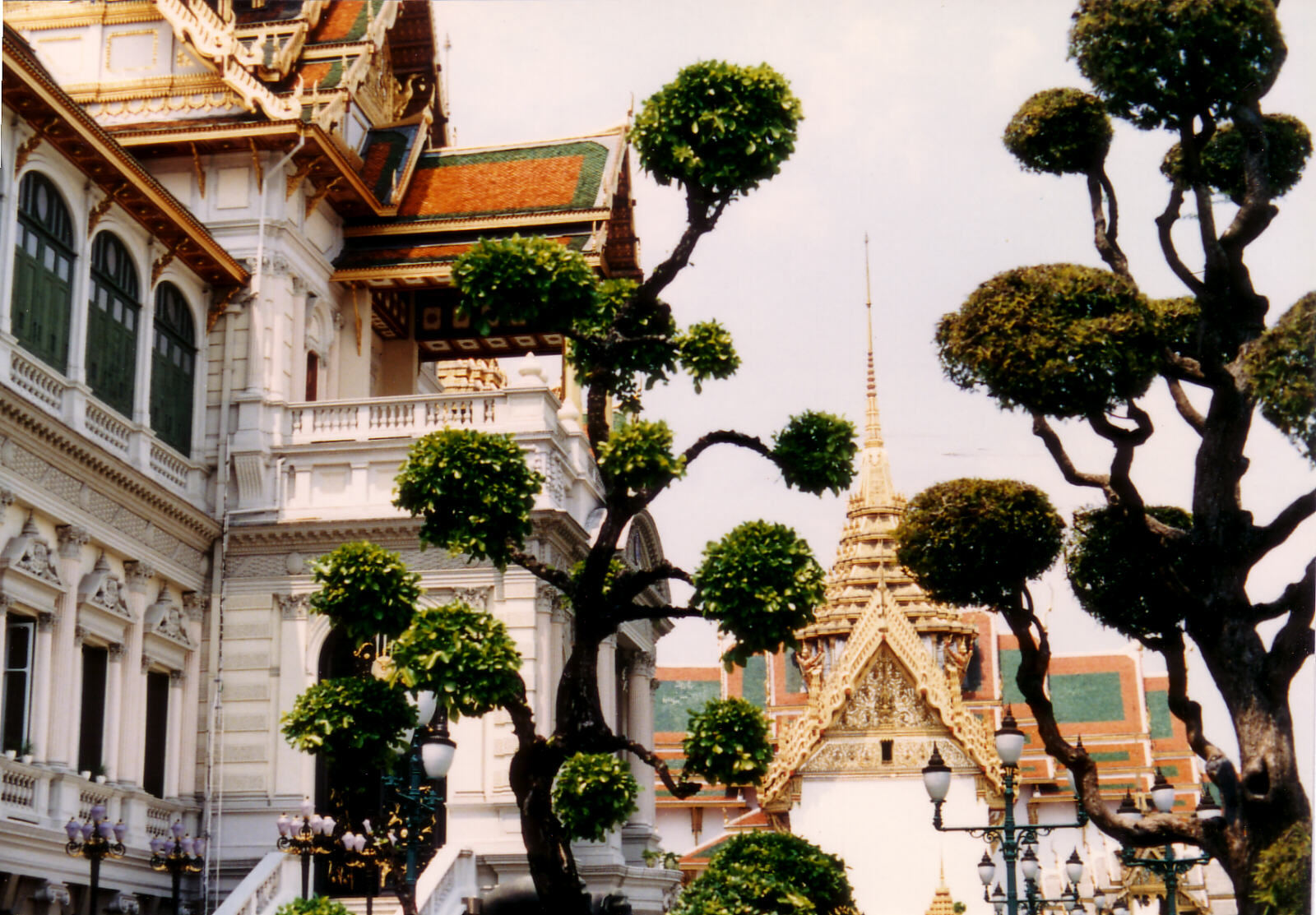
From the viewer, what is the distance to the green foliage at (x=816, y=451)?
16266 millimetres

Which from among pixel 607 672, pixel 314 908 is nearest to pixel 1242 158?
pixel 314 908

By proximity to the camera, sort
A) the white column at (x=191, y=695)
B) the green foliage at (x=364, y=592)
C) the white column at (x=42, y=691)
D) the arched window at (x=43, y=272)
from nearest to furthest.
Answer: the green foliage at (x=364, y=592) → the white column at (x=42, y=691) → the arched window at (x=43, y=272) → the white column at (x=191, y=695)

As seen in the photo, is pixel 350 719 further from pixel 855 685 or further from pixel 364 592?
pixel 855 685

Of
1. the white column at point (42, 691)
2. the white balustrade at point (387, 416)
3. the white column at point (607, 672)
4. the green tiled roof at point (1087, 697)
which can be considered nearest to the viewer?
the white column at point (42, 691)

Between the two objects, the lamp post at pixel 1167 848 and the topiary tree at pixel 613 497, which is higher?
the topiary tree at pixel 613 497

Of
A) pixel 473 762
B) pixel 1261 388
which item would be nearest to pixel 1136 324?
pixel 1261 388

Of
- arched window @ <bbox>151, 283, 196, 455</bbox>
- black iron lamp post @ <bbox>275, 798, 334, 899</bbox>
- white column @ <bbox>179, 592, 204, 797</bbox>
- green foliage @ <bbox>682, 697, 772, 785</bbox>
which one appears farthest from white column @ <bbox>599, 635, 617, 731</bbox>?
green foliage @ <bbox>682, 697, 772, 785</bbox>

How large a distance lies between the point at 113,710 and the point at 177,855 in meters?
3.07

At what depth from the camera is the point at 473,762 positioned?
886 inches

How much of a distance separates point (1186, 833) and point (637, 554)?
42.5 feet

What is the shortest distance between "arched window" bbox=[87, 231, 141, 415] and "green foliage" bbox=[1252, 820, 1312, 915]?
1336 cm

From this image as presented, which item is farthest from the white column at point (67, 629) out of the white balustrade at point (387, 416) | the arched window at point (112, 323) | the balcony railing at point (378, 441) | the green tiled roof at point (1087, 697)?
the green tiled roof at point (1087, 697)

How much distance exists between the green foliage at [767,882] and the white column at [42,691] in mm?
7615

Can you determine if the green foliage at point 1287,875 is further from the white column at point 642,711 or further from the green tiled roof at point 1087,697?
the green tiled roof at point 1087,697
